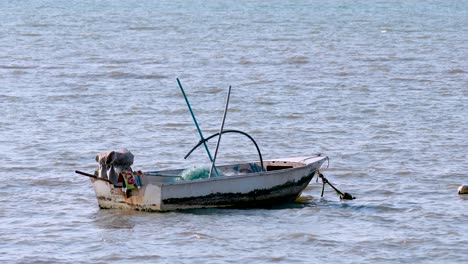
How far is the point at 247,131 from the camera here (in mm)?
23859

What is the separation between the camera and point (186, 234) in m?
15.1

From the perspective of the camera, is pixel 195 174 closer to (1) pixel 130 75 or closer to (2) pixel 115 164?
(2) pixel 115 164

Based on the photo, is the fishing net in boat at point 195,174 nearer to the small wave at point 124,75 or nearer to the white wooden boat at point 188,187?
the white wooden boat at point 188,187

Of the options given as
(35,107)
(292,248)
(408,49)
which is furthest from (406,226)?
(408,49)

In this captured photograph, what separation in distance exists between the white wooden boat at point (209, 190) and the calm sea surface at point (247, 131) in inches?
6.4

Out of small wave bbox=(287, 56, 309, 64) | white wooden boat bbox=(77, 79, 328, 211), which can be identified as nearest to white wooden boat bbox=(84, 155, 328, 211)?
white wooden boat bbox=(77, 79, 328, 211)

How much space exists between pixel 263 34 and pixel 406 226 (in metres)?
35.5

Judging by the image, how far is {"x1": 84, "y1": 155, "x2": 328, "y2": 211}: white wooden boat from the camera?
15.9 meters

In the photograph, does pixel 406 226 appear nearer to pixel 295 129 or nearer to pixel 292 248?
pixel 292 248

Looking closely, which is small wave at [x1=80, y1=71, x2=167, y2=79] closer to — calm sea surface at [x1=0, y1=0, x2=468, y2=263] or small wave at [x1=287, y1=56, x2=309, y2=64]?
calm sea surface at [x1=0, y1=0, x2=468, y2=263]

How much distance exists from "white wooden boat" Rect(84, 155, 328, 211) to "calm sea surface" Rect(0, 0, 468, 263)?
163 mm

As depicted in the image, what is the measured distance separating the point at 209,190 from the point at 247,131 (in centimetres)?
789

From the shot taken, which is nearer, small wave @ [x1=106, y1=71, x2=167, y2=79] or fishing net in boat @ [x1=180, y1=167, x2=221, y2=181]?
fishing net in boat @ [x1=180, y1=167, x2=221, y2=181]

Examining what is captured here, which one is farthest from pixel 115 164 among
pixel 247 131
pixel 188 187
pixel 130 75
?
pixel 130 75
